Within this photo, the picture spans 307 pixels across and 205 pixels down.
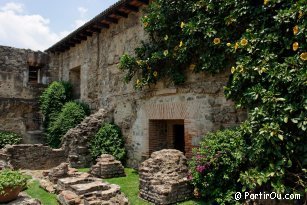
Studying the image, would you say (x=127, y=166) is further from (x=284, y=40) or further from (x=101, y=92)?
(x=284, y=40)

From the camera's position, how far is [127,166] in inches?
366

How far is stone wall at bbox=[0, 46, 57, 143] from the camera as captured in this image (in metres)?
12.6

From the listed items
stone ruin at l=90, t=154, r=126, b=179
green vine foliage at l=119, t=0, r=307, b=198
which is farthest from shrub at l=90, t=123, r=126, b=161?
green vine foliage at l=119, t=0, r=307, b=198

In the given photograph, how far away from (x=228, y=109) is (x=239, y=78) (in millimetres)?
1048

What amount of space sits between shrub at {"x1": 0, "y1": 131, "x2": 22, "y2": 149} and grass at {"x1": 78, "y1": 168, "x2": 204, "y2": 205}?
6.37 m

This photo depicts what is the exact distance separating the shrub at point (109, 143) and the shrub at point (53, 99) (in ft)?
13.8

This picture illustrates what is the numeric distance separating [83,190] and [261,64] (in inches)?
176

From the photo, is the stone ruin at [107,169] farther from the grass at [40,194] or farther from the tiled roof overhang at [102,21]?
the tiled roof overhang at [102,21]

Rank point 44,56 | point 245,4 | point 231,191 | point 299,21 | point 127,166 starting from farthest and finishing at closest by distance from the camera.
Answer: point 44,56, point 127,166, point 245,4, point 231,191, point 299,21

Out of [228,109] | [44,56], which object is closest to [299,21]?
[228,109]

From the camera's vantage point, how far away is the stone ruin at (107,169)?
25.5 ft

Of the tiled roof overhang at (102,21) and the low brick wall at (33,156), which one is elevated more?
the tiled roof overhang at (102,21)

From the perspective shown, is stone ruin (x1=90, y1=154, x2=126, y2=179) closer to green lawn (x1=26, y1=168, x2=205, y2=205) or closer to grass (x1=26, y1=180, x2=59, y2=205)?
green lawn (x1=26, y1=168, x2=205, y2=205)

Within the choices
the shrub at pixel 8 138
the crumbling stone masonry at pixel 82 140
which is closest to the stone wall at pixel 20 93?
the shrub at pixel 8 138
